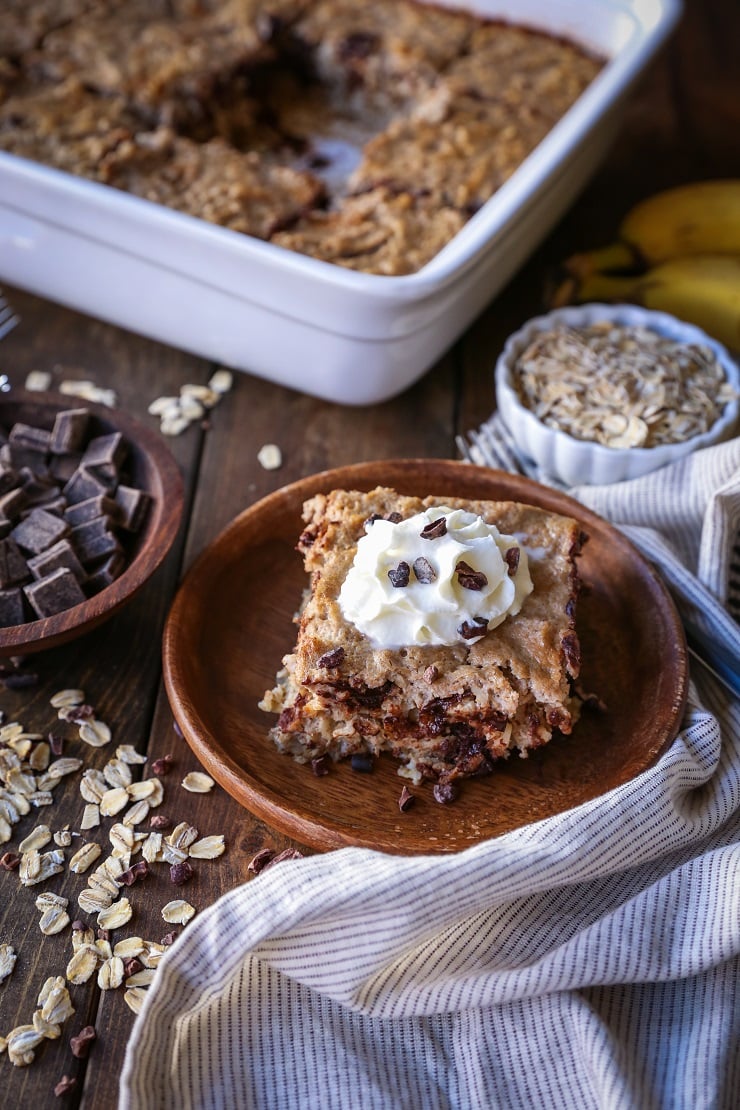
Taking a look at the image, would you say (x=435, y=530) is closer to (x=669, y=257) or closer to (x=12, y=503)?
(x=12, y=503)

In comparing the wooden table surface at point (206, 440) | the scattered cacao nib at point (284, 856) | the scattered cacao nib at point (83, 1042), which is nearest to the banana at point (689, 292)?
the wooden table surface at point (206, 440)

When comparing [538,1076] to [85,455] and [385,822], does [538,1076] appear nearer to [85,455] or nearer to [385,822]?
[385,822]

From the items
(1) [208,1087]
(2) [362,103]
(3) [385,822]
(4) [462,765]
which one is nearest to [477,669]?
(4) [462,765]

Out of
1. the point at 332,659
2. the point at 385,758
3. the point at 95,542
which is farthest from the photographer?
the point at 95,542

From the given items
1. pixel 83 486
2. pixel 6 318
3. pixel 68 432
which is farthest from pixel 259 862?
pixel 6 318

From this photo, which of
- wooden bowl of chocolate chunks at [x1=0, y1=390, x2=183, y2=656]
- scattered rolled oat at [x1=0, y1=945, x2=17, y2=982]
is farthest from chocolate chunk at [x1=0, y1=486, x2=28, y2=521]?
scattered rolled oat at [x1=0, y1=945, x2=17, y2=982]

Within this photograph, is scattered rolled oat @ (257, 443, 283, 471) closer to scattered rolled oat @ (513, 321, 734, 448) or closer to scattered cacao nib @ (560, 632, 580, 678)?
scattered rolled oat @ (513, 321, 734, 448)

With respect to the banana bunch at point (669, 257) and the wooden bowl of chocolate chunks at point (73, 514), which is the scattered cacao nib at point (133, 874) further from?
the banana bunch at point (669, 257)
